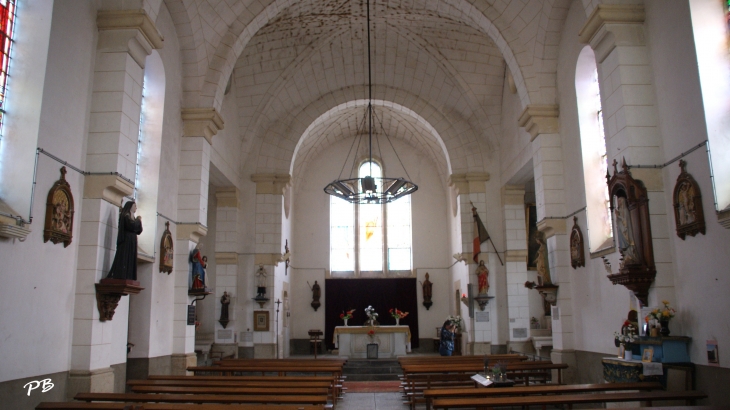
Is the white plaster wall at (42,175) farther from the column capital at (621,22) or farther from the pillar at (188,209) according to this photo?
the column capital at (621,22)

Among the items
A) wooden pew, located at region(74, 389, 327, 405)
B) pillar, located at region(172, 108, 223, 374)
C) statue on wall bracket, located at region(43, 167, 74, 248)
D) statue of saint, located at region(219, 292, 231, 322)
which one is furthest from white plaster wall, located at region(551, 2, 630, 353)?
statue of saint, located at region(219, 292, 231, 322)

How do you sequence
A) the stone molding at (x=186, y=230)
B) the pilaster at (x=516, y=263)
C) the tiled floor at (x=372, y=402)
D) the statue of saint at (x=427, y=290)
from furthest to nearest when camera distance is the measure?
the statue of saint at (x=427, y=290) → the pilaster at (x=516, y=263) → the stone molding at (x=186, y=230) → the tiled floor at (x=372, y=402)

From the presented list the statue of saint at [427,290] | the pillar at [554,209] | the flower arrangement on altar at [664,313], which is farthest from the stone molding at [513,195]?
the flower arrangement on altar at [664,313]

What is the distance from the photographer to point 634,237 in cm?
795

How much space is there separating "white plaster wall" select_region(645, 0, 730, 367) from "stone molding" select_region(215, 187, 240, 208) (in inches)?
462

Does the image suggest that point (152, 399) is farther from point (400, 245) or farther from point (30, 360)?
point (400, 245)

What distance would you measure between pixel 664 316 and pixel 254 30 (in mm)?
9842

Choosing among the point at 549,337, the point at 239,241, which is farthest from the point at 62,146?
the point at 549,337

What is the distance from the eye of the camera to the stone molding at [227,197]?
16938mm

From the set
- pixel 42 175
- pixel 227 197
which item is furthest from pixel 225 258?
pixel 42 175

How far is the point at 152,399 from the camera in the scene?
6.54 meters

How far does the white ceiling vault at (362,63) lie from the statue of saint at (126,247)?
470 cm

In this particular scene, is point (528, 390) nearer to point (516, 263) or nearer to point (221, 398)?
point (221, 398)

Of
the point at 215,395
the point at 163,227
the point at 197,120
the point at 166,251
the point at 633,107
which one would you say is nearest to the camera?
the point at 215,395
